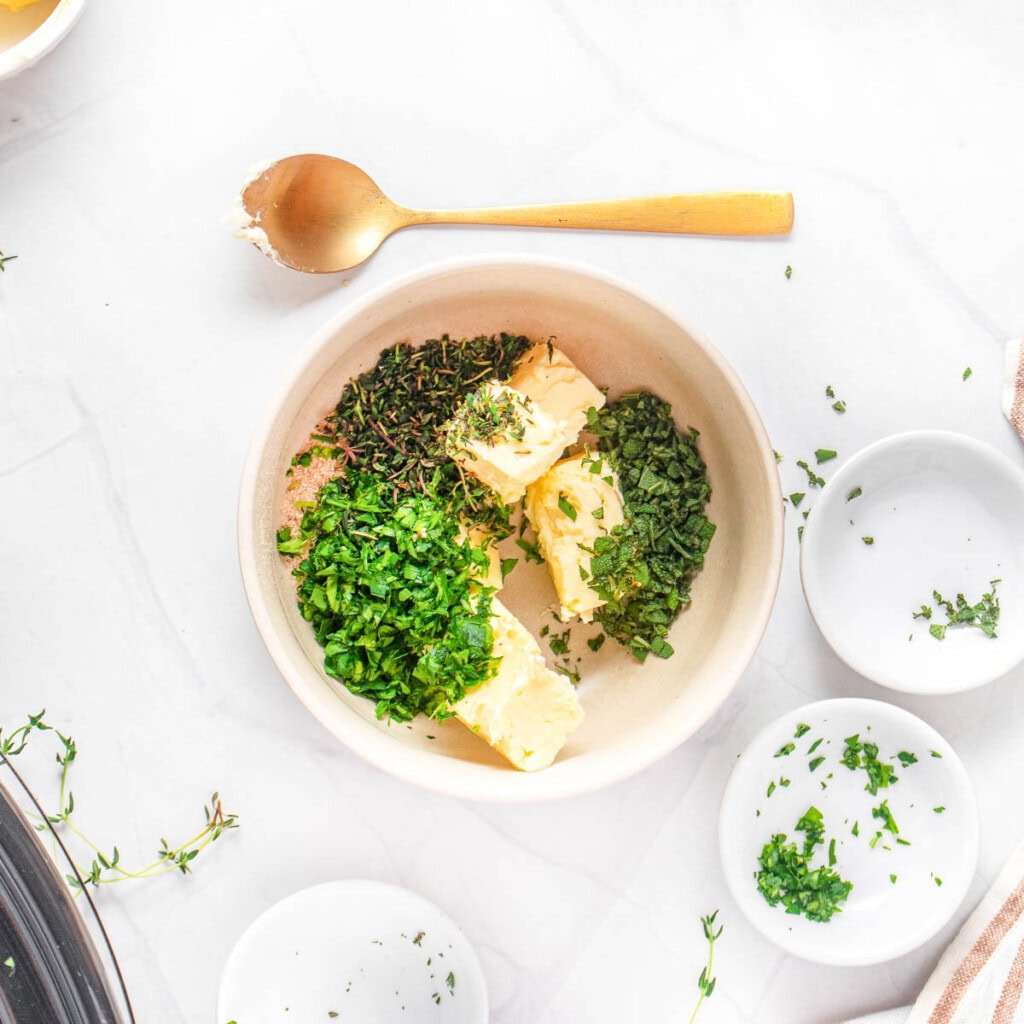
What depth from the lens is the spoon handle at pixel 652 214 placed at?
5.20 feet

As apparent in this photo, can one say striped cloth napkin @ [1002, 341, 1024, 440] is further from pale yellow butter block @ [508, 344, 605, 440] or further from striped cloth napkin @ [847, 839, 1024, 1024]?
pale yellow butter block @ [508, 344, 605, 440]

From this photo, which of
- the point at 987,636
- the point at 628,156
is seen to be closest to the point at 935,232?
the point at 628,156

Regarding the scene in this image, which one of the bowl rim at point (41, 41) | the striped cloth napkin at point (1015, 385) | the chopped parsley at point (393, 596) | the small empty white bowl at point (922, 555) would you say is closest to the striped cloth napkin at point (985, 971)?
the striped cloth napkin at point (1015, 385)

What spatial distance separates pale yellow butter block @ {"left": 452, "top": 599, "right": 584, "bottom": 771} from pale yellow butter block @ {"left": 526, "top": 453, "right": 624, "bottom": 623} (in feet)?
0.32

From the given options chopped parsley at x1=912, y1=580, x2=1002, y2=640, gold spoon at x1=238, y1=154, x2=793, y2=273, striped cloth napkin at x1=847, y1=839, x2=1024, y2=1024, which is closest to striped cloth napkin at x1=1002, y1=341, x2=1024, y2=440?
striped cloth napkin at x1=847, y1=839, x2=1024, y2=1024

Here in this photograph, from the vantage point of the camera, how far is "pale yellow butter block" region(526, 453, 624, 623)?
4.83 ft

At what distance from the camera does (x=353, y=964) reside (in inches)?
63.0

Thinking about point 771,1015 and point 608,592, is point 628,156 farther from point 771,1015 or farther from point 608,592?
point 771,1015

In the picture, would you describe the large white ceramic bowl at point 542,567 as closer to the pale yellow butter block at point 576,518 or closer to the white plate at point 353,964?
the pale yellow butter block at point 576,518

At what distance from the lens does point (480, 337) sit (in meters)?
1.57

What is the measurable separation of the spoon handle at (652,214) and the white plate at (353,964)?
3.53 ft

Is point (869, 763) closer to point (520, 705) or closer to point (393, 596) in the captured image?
point (520, 705)

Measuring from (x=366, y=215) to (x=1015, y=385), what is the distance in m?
1.10

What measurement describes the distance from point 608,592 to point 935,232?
83 centimetres
